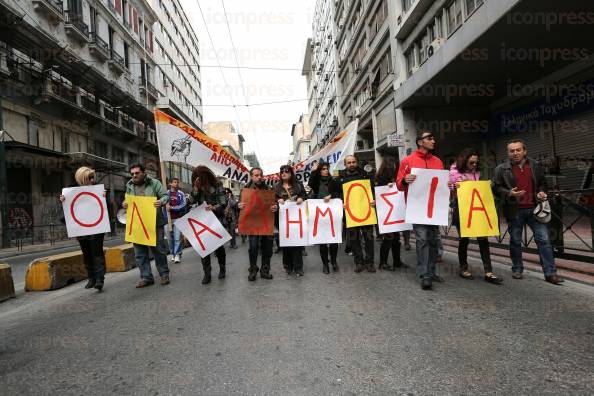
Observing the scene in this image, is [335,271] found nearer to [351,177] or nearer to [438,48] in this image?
[351,177]

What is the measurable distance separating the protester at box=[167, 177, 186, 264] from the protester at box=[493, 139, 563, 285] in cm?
631

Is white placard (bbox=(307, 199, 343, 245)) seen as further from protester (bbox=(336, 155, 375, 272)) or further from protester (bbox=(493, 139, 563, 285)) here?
protester (bbox=(493, 139, 563, 285))

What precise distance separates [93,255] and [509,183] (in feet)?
19.5

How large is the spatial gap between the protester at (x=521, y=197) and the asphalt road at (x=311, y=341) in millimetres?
452

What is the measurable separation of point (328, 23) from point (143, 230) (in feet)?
126

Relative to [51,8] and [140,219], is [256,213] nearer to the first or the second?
[140,219]

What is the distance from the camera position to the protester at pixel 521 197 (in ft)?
16.0

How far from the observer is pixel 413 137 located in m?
17.7

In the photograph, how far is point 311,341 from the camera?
3.11 metres

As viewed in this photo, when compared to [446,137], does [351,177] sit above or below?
below

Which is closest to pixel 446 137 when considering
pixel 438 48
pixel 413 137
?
pixel 413 137

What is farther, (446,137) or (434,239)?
(446,137)

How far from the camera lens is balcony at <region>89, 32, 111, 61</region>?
2428cm

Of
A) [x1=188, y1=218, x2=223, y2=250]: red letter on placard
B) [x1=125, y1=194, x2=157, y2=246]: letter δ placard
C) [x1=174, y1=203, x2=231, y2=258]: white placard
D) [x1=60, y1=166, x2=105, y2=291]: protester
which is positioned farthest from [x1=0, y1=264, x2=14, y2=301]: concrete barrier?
[x1=188, y1=218, x2=223, y2=250]: red letter on placard
